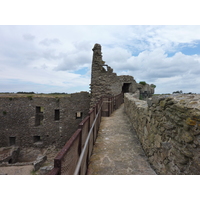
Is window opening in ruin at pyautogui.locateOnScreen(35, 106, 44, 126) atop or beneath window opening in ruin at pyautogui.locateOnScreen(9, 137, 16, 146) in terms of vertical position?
atop

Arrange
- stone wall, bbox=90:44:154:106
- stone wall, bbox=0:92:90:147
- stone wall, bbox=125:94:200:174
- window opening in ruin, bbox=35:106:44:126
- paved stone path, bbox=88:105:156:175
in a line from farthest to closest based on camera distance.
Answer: window opening in ruin, bbox=35:106:44:126 < stone wall, bbox=0:92:90:147 < stone wall, bbox=90:44:154:106 < paved stone path, bbox=88:105:156:175 < stone wall, bbox=125:94:200:174

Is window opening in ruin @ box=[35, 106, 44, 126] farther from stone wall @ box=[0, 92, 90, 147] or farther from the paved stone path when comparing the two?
the paved stone path

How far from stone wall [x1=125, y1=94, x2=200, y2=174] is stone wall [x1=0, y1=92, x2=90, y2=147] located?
1356 cm

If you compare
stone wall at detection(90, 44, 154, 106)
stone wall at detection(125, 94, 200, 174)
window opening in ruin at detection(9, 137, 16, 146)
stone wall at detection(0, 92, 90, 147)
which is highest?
stone wall at detection(90, 44, 154, 106)

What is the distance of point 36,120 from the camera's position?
53.3 feet

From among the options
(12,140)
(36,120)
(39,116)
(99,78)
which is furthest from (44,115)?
(99,78)

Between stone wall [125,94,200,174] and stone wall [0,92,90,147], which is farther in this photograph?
stone wall [0,92,90,147]

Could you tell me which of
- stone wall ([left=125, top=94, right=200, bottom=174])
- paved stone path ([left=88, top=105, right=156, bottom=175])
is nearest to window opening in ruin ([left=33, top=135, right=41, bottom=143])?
paved stone path ([left=88, top=105, right=156, bottom=175])

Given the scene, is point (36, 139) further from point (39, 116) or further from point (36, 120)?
point (39, 116)

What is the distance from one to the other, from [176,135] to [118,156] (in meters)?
2.04

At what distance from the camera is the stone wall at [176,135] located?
6.84 ft

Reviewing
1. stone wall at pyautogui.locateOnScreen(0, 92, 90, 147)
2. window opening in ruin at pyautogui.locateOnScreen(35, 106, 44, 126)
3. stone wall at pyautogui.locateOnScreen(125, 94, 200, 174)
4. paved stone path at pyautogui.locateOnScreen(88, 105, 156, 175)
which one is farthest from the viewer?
window opening in ruin at pyautogui.locateOnScreen(35, 106, 44, 126)

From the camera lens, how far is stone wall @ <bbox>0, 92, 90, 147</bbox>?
1578cm

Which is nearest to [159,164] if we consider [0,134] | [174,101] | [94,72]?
[174,101]
